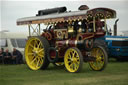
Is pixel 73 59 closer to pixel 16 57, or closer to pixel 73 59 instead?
pixel 73 59

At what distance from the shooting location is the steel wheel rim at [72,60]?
11.0 m

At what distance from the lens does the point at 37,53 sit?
1275 centimetres

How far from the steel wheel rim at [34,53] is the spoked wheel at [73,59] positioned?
1.49 m

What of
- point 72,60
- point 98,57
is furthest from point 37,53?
point 98,57

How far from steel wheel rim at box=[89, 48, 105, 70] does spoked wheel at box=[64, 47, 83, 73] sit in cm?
105

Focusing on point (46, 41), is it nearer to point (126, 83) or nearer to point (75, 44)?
point (75, 44)

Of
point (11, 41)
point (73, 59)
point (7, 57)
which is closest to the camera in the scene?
point (73, 59)

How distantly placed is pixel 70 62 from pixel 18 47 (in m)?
7.50

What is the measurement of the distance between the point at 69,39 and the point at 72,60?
1.08 metres

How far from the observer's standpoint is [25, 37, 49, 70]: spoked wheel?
1231cm

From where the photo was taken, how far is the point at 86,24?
11.6 metres

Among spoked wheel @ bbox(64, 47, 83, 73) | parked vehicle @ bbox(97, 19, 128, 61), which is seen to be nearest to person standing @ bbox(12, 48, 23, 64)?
parked vehicle @ bbox(97, 19, 128, 61)

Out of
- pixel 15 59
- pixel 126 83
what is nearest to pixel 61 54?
pixel 126 83

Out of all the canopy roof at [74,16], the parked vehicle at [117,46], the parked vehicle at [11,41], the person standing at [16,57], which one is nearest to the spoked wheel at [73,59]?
the canopy roof at [74,16]
